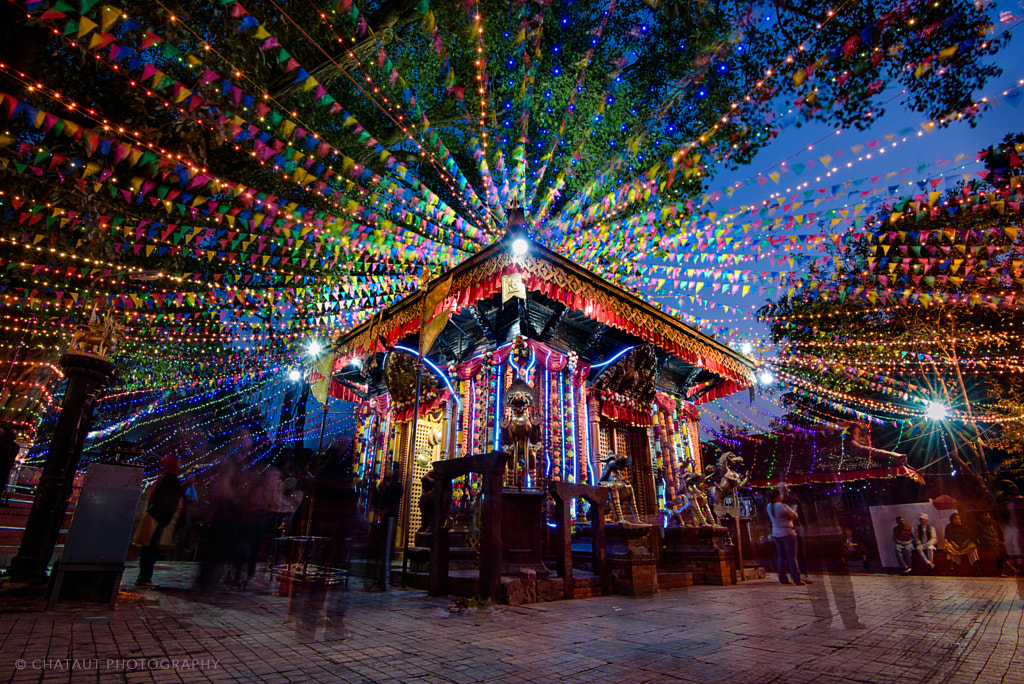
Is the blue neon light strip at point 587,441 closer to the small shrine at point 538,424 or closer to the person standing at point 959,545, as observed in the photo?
the small shrine at point 538,424

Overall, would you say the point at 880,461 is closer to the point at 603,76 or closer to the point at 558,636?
the point at 603,76

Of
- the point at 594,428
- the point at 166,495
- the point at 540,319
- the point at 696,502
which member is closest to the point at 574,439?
the point at 594,428

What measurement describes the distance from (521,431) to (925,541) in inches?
475

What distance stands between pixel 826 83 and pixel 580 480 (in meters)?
Result: 8.18

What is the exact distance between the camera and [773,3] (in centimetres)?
816

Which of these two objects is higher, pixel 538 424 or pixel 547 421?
pixel 547 421

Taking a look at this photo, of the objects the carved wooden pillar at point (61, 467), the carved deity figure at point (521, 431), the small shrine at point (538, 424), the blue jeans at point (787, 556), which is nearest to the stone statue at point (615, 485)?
the small shrine at point (538, 424)

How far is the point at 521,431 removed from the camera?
8.94 m

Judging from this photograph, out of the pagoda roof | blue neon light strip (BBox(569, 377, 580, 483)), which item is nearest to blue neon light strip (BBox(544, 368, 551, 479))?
blue neon light strip (BBox(569, 377, 580, 483))

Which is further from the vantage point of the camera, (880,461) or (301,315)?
(880,461)

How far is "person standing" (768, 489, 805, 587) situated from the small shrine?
1.01 metres

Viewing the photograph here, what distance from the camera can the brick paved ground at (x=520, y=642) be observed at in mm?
2895

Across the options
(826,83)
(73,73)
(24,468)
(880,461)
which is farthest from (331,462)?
(880,461)

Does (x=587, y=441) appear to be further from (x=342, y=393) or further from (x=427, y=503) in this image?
(x=342, y=393)
